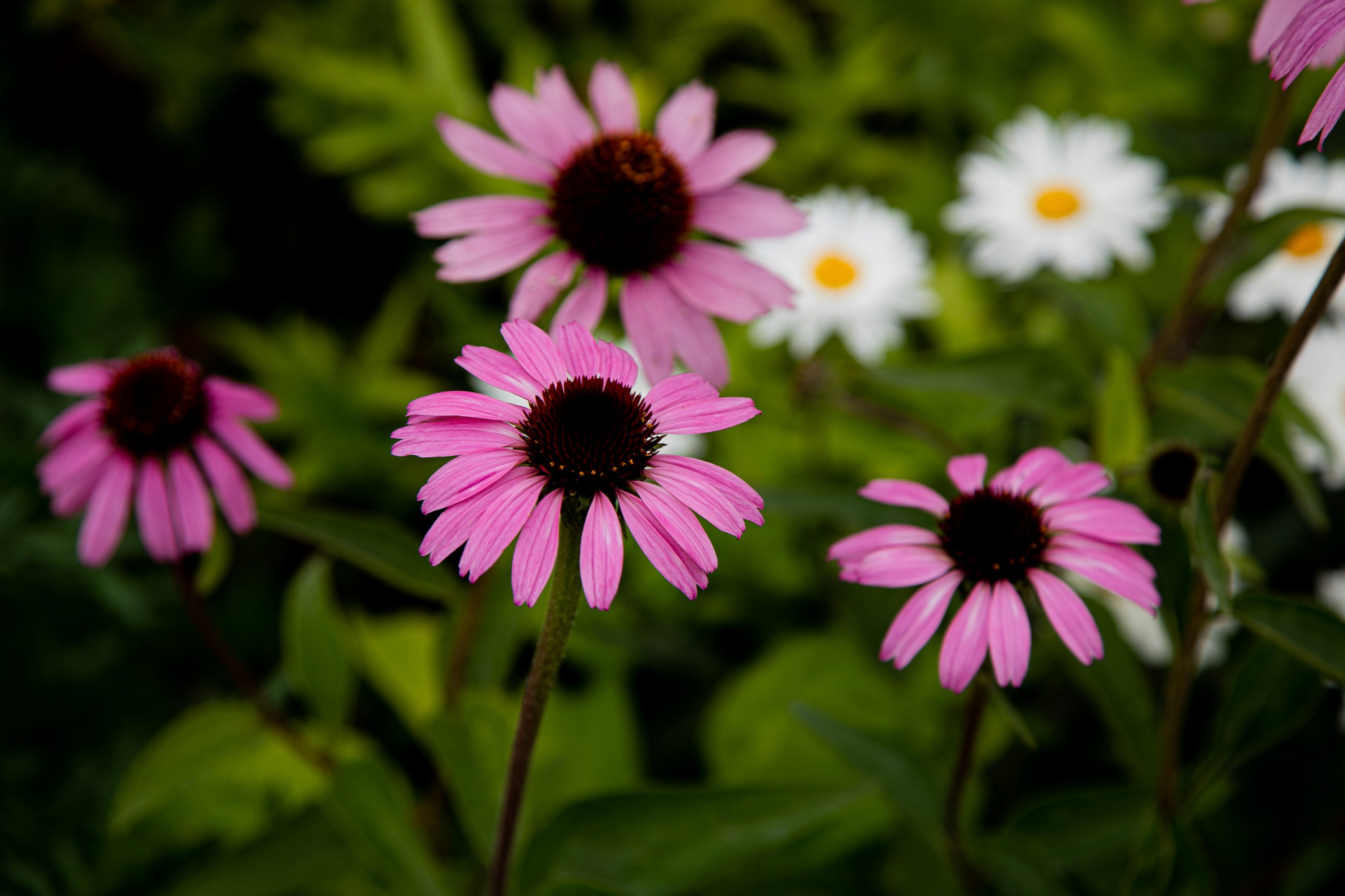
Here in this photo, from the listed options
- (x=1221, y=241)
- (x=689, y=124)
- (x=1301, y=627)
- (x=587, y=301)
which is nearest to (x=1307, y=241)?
(x=1221, y=241)

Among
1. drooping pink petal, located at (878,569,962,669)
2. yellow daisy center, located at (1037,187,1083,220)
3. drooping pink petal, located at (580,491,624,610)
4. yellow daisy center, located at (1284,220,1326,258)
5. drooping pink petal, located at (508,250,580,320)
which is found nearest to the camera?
drooping pink petal, located at (580,491,624,610)

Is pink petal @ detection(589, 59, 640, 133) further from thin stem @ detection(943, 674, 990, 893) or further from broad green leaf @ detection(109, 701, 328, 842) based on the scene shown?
broad green leaf @ detection(109, 701, 328, 842)

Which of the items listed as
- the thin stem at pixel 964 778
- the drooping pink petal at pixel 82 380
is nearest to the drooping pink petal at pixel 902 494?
the thin stem at pixel 964 778

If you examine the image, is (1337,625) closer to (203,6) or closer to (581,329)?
(581,329)

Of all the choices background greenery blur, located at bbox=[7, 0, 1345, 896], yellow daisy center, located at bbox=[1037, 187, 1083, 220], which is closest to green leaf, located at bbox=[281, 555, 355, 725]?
background greenery blur, located at bbox=[7, 0, 1345, 896]

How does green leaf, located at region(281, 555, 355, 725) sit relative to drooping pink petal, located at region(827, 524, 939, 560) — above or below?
below

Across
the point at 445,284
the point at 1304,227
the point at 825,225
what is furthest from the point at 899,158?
the point at 445,284
